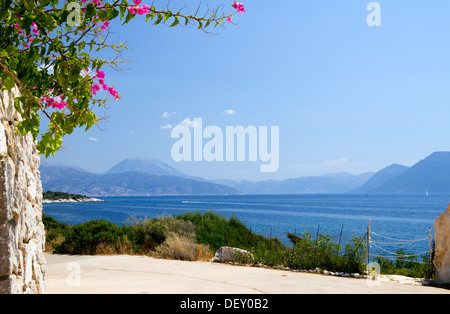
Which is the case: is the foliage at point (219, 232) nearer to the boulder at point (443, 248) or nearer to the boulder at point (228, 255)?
the boulder at point (228, 255)

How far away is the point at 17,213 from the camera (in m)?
3.87

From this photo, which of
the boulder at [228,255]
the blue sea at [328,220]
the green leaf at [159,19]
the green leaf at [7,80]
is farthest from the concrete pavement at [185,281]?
the green leaf at [159,19]

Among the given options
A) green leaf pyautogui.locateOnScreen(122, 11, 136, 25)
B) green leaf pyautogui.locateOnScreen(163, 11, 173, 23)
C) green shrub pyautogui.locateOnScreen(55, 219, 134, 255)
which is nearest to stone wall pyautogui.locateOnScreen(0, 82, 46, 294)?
green leaf pyautogui.locateOnScreen(122, 11, 136, 25)

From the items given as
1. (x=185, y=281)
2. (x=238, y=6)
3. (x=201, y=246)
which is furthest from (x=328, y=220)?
(x=238, y=6)

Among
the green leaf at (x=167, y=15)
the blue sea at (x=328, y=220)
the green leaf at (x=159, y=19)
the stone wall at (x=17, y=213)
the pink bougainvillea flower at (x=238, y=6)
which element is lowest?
the blue sea at (x=328, y=220)

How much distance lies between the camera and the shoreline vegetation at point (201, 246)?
10.0m

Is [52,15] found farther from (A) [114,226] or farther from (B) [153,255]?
(A) [114,226]

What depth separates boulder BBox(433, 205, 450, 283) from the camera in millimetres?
8820

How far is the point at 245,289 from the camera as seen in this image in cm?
685

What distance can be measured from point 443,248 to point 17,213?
8486mm

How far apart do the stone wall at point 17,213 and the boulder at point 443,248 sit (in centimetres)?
793
